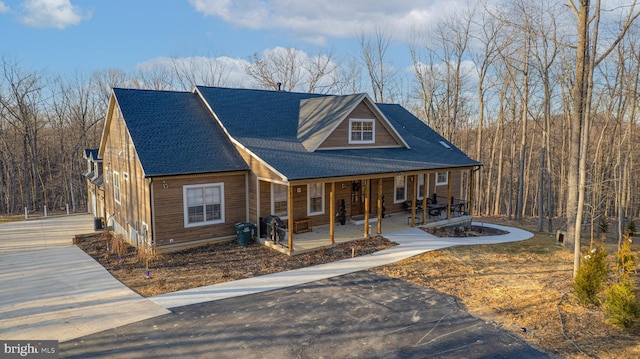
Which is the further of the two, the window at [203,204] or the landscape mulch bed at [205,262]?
the window at [203,204]

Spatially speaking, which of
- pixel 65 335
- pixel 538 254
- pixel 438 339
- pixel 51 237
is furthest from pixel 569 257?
pixel 51 237

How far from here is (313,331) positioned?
776 cm

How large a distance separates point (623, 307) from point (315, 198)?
34.6ft

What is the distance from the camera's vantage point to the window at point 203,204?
536 inches

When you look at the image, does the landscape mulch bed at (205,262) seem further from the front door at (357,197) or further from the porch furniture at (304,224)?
the front door at (357,197)

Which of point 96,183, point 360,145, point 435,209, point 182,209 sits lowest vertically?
point 435,209

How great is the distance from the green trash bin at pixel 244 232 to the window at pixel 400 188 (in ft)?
25.0

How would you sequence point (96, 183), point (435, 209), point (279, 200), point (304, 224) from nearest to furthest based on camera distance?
point (279, 200) → point (304, 224) → point (435, 209) → point (96, 183)

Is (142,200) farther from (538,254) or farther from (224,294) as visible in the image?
(538,254)

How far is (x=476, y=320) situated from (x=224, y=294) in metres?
5.83

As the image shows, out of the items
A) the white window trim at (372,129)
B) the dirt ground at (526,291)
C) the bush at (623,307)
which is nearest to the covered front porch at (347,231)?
the dirt ground at (526,291)

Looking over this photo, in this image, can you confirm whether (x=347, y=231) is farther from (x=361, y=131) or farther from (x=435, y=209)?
(x=435, y=209)

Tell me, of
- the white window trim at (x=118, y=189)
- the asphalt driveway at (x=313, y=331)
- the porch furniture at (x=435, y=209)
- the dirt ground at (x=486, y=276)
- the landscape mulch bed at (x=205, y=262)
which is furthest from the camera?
the porch furniture at (x=435, y=209)

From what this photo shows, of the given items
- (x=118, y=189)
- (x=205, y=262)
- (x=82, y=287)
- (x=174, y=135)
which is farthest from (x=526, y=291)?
(x=118, y=189)
